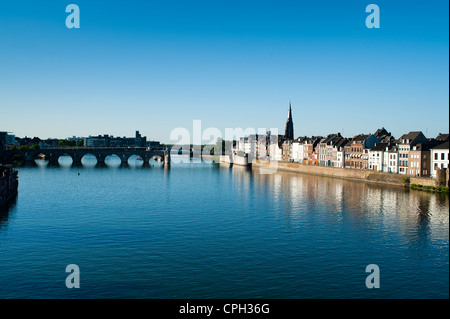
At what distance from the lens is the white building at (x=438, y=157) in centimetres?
6039

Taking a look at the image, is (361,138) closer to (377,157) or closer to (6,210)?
(377,157)

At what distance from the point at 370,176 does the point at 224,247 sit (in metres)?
52.7

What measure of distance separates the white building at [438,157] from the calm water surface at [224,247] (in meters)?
12.9

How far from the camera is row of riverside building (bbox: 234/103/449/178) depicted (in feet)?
219

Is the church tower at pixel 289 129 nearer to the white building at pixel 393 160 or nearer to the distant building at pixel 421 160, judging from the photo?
the white building at pixel 393 160

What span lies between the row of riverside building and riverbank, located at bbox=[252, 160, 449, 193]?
3317 mm

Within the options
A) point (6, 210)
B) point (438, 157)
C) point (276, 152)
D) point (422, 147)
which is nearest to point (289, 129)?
point (276, 152)

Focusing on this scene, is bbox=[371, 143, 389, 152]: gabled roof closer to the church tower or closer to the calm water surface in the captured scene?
the calm water surface

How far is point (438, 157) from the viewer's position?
62.2 meters

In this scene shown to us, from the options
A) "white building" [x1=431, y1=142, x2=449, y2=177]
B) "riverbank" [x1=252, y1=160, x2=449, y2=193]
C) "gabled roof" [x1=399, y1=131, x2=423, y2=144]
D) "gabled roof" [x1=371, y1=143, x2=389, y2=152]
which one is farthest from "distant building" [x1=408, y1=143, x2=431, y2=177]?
"gabled roof" [x1=371, y1=143, x2=389, y2=152]

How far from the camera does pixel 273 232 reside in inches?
1304

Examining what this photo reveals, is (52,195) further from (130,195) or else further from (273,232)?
(273,232)
